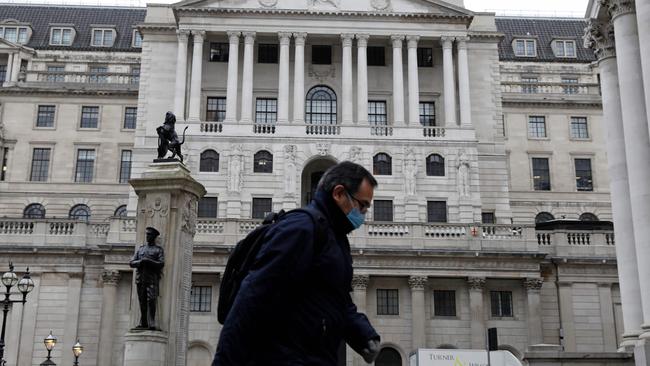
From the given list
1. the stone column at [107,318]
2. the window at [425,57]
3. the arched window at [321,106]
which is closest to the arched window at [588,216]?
the window at [425,57]

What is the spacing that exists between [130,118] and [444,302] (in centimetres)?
3297

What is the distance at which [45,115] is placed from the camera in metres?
67.3

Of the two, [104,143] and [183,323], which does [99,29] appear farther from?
[183,323]

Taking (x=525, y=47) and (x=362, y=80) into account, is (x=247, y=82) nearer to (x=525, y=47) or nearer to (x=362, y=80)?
(x=362, y=80)

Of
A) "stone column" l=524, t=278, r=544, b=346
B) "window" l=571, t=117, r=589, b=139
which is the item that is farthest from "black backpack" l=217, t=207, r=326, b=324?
"window" l=571, t=117, r=589, b=139

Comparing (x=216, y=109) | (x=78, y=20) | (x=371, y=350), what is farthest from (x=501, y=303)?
(x=78, y=20)

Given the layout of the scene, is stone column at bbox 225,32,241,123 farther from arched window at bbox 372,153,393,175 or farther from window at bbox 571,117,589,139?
window at bbox 571,117,589,139

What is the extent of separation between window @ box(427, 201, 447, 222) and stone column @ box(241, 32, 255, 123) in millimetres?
13405

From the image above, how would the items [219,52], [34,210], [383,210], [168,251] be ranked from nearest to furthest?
1. [168,251]
2. [383,210]
3. [219,52]
4. [34,210]

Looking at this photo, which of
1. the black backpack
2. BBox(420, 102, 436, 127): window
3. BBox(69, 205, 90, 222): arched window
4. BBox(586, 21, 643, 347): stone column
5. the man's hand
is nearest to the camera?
the black backpack

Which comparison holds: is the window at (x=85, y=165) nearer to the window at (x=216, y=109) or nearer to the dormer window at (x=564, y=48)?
the window at (x=216, y=109)

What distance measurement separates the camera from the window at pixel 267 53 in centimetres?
5809

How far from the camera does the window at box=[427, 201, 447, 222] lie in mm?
53312

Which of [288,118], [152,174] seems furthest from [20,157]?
[152,174]
